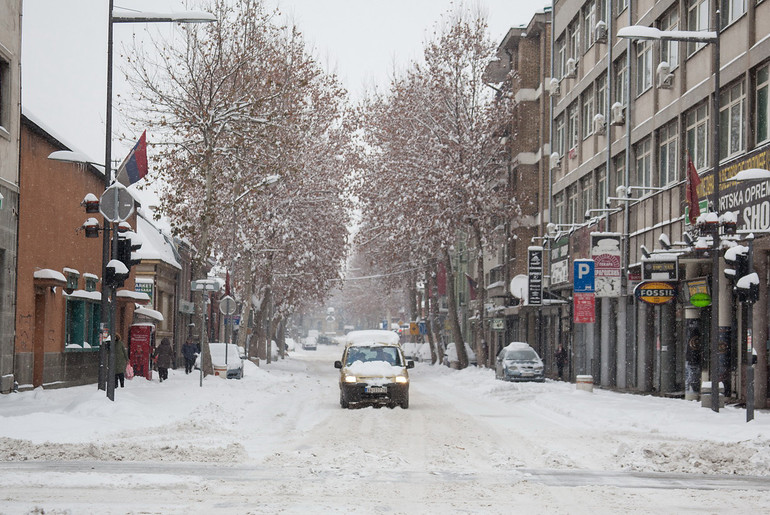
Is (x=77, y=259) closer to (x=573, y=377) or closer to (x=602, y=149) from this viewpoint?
(x=602, y=149)

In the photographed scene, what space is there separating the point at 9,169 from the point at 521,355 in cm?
2343

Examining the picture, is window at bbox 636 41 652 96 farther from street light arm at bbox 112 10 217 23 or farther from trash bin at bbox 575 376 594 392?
street light arm at bbox 112 10 217 23

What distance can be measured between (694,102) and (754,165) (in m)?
6.13

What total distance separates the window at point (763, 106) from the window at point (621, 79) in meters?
12.1

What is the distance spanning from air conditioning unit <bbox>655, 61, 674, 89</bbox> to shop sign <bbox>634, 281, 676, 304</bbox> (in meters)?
6.03

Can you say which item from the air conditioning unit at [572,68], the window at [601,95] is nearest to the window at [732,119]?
the window at [601,95]

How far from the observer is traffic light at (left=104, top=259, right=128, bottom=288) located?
790 inches

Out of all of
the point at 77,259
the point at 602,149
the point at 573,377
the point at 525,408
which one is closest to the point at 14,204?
the point at 77,259

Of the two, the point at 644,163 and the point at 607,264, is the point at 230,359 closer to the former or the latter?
the point at 607,264

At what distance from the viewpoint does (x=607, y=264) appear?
33.2 meters

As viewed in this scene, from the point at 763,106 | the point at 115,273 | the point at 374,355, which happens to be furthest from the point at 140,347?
the point at 763,106

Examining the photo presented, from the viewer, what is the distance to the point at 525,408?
85.7 ft

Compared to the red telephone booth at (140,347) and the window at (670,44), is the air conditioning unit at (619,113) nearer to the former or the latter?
the window at (670,44)

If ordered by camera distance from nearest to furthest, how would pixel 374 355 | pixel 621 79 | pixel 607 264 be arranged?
pixel 374 355 < pixel 607 264 < pixel 621 79
